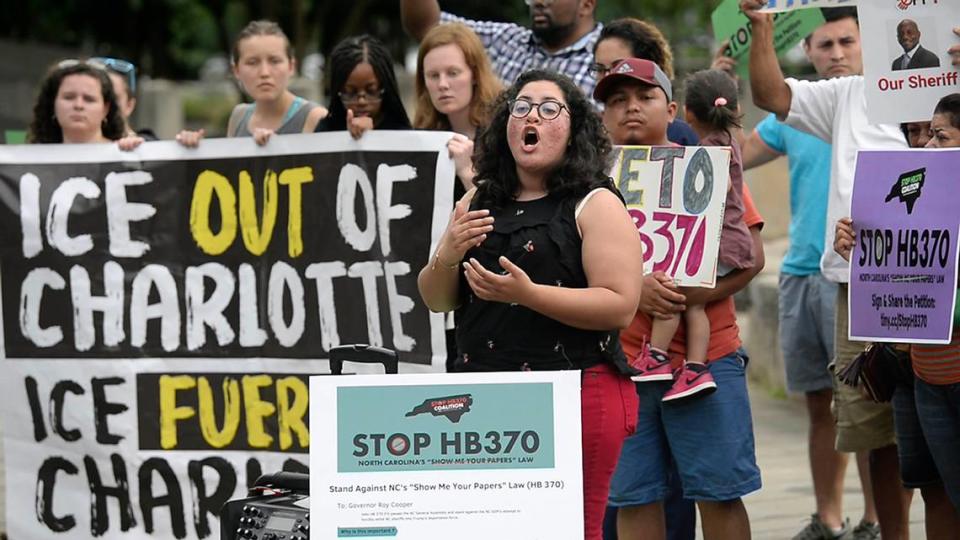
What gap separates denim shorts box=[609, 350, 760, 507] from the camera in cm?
545

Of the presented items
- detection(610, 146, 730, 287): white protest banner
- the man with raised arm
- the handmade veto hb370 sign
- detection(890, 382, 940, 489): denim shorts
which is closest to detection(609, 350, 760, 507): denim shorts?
detection(610, 146, 730, 287): white protest banner

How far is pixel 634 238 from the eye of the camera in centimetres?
458

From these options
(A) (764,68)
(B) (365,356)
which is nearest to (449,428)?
(B) (365,356)

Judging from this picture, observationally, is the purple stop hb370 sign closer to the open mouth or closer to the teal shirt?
the open mouth

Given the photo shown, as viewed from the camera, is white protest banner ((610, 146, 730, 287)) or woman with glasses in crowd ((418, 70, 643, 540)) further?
white protest banner ((610, 146, 730, 287))

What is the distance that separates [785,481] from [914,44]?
349cm

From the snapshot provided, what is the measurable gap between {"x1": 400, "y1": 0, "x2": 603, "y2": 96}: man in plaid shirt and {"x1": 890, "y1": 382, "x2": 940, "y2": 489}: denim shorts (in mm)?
2000

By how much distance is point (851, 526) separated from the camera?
23.4 feet

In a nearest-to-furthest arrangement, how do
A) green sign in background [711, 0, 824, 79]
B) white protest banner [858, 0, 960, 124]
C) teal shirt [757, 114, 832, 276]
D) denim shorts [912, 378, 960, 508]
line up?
denim shorts [912, 378, 960, 508] < white protest banner [858, 0, 960, 124] < green sign in background [711, 0, 824, 79] < teal shirt [757, 114, 832, 276]

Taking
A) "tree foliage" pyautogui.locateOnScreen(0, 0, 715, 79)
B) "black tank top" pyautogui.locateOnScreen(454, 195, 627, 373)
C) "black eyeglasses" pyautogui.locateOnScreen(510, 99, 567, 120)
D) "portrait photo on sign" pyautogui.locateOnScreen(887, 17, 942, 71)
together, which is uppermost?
"tree foliage" pyautogui.locateOnScreen(0, 0, 715, 79)

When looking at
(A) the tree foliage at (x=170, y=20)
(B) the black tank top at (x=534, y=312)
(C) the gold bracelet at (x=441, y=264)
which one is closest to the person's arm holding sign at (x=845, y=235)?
(B) the black tank top at (x=534, y=312)

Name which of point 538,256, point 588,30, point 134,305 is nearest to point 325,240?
point 134,305

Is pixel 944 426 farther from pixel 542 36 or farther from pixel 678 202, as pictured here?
pixel 542 36

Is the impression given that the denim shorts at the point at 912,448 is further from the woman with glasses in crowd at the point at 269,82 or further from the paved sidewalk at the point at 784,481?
the woman with glasses in crowd at the point at 269,82
